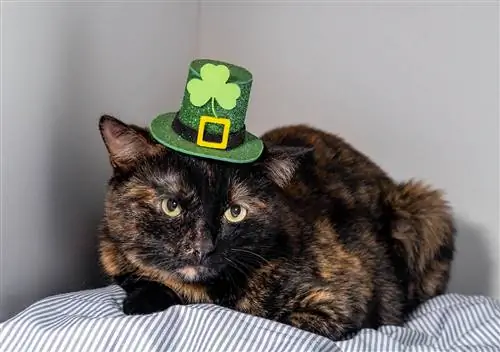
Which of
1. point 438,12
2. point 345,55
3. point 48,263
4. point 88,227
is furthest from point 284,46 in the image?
point 48,263

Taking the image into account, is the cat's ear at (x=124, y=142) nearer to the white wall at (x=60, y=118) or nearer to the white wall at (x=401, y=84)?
the white wall at (x=60, y=118)

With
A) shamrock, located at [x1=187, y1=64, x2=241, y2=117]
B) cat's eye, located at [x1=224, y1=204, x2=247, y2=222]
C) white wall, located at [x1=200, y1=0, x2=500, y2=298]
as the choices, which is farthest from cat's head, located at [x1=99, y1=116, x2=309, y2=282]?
white wall, located at [x1=200, y1=0, x2=500, y2=298]

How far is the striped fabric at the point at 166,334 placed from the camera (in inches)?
49.3

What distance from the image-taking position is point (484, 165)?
76.4 inches

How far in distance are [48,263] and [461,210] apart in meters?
1.00

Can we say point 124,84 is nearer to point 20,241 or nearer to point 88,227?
point 88,227

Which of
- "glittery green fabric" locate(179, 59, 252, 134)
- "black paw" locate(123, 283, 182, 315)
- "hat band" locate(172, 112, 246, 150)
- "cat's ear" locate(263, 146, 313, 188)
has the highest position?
"glittery green fabric" locate(179, 59, 252, 134)

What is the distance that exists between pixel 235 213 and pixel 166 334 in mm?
262

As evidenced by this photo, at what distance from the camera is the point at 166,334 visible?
4.16ft

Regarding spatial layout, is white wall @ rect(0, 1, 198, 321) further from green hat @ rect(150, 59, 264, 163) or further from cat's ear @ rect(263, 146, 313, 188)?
cat's ear @ rect(263, 146, 313, 188)

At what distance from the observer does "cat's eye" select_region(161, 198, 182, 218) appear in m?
1.38

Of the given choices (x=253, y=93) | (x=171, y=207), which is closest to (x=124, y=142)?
(x=171, y=207)

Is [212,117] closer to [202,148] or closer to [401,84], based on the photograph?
[202,148]

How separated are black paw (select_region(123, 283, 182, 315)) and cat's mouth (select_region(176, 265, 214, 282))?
0.23 ft
